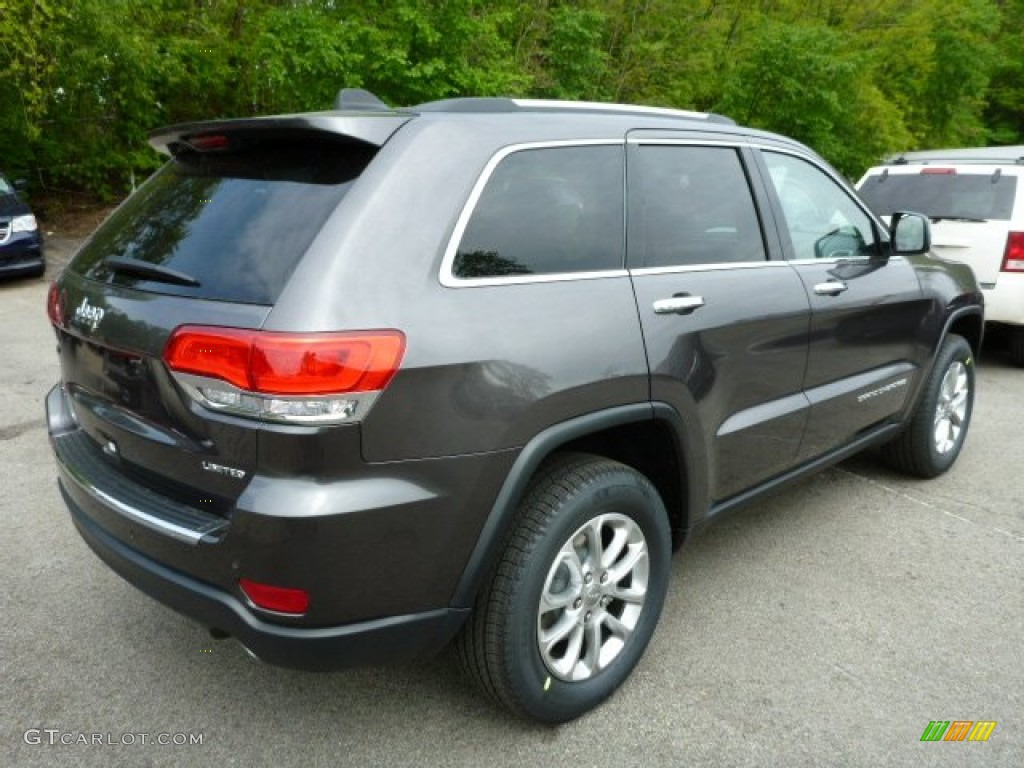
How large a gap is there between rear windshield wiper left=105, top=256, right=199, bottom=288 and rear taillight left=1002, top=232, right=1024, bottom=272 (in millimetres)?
6501

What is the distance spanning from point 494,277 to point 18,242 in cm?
993

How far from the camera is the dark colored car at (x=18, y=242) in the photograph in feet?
32.6

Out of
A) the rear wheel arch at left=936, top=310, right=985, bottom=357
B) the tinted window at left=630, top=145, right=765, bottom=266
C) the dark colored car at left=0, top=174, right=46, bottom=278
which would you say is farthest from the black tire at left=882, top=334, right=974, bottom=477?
the dark colored car at left=0, top=174, right=46, bottom=278

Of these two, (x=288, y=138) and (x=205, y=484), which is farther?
(x=288, y=138)

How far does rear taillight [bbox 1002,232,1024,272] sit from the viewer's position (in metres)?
6.47

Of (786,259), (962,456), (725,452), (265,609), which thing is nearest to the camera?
(265,609)

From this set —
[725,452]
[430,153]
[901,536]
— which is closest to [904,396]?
[901,536]

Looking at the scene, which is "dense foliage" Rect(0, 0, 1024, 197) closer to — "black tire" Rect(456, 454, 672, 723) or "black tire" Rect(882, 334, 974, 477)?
"black tire" Rect(882, 334, 974, 477)

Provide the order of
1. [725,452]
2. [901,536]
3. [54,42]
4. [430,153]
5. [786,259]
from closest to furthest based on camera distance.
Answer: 1. [430,153]
2. [725,452]
3. [786,259]
4. [901,536]
5. [54,42]

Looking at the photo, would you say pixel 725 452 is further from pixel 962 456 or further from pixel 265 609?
pixel 962 456

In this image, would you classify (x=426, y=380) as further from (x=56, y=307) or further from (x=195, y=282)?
(x=56, y=307)

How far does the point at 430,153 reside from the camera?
2.15 meters

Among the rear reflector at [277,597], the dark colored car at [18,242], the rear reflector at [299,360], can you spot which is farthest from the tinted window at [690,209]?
the dark colored car at [18,242]

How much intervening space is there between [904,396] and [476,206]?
271cm
